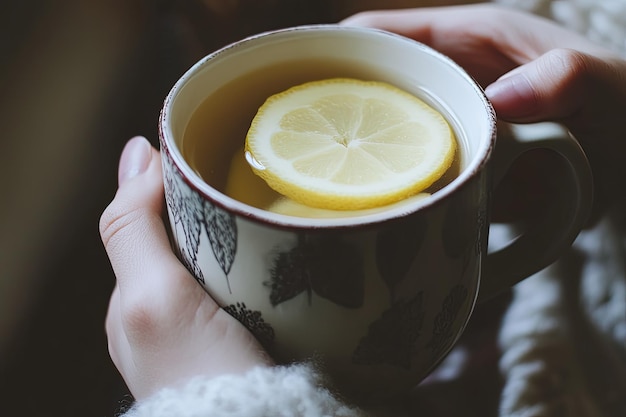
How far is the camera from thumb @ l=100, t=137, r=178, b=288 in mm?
450

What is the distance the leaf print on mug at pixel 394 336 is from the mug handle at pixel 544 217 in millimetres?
96

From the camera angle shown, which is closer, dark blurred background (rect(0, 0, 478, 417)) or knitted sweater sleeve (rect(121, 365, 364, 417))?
knitted sweater sleeve (rect(121, 365, 364, 417))

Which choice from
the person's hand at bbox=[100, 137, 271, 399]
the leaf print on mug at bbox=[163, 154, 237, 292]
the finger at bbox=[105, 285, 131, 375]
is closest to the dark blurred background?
the finger at bbox=[105, 285, 131, 375]

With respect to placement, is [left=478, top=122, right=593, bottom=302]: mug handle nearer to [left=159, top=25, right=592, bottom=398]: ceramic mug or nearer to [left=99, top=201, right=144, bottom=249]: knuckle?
[left=159, top=25, right=592, bottom=398]: ceramic mug

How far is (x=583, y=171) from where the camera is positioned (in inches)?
16.6

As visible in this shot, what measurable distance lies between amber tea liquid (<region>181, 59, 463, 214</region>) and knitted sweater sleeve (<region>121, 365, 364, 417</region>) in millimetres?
131

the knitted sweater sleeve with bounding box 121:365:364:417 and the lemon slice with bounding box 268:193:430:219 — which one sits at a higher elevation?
the lemon slice with bounding box 268:193:430:219

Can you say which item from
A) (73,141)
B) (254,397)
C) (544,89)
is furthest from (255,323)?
(73,141)

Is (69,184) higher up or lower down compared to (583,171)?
lower down

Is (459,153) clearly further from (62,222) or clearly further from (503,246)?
(62,222)

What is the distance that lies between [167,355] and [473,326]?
0.97 ft

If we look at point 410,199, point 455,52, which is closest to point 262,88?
point 410,199

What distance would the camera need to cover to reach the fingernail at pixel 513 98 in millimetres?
432

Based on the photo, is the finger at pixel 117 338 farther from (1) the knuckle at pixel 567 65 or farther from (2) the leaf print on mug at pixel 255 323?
(1) the knuckle at pixel 567 65
